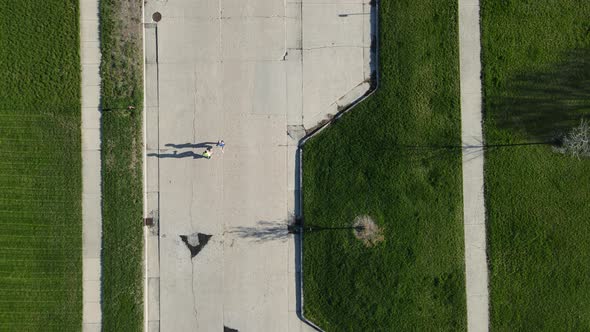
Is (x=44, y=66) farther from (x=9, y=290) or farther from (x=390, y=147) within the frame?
(x=390, y=147)

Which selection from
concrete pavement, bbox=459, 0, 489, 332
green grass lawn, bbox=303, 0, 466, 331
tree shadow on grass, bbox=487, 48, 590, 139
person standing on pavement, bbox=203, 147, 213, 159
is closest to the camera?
person standing on pavement, bbox=203, 147, 213, 159

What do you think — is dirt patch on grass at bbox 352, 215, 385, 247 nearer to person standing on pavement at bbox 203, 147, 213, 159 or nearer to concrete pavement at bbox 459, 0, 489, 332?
concrete pavement at bbox 459, 0, 489, 332

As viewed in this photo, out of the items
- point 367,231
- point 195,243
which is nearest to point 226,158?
point 195,243

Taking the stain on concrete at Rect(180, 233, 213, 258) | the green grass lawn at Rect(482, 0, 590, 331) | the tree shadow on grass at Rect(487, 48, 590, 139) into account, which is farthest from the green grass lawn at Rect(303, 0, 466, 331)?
the stain on concrete at Rect(180, 233, 213, 258)

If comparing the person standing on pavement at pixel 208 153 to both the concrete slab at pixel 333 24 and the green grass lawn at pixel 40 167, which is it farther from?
the concrete slab at pixel 333 24

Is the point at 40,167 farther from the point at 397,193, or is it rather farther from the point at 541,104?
the point at 541,104

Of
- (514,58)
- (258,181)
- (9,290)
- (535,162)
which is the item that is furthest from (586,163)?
(9,290)
